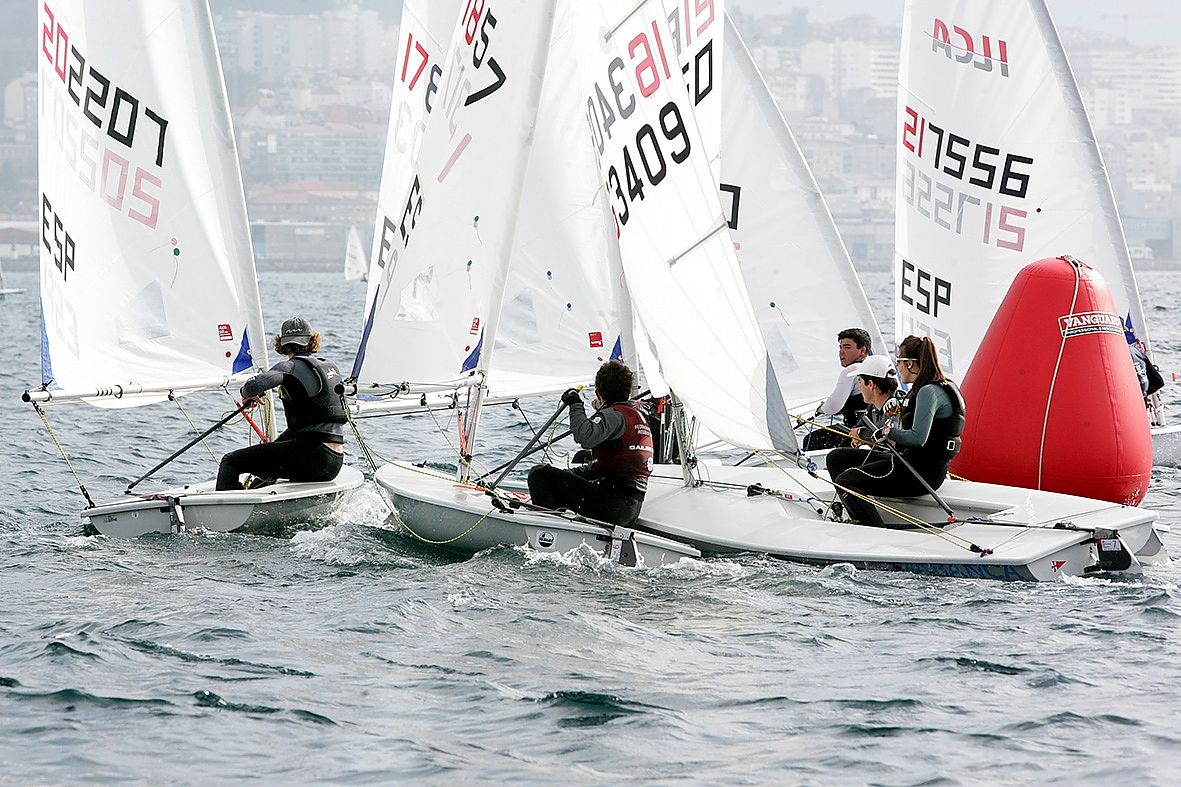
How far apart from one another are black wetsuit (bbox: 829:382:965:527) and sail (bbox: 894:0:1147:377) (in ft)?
10.7

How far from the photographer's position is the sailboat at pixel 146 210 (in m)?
8.34

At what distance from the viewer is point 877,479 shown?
22.0ft

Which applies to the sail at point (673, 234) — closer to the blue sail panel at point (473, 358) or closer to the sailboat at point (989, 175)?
the blue sail panel at point (473, 358)

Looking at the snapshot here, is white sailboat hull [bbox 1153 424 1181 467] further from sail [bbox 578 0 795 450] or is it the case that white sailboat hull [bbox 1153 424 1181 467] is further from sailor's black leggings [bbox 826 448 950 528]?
sail [bbox 578 0 795 450]

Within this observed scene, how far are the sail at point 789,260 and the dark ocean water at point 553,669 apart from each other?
2.68 m

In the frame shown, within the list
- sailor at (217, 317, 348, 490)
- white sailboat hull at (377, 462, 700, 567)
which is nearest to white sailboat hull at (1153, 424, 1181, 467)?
white sailboat hull at (377, 462, 700, 567)

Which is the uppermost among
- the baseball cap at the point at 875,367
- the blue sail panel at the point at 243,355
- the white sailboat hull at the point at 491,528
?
the baseball cap at the point at 875,367

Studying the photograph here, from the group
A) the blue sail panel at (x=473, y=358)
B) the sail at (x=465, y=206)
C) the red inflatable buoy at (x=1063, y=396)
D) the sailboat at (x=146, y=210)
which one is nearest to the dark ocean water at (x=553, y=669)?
the red inflatable buoy at (x=1063, y=396)

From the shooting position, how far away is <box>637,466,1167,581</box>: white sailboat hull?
238 inches

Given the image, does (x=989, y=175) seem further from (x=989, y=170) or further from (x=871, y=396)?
(x=871, y=396)

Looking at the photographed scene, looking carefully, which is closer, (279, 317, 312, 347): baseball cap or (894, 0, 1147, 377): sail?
(279, 317, 312, 347): baseball cap

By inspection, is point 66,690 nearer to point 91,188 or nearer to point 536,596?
point 536,596

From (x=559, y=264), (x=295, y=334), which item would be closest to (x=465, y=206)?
(x=559, y=264)

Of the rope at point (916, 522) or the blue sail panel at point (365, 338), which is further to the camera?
the blue sail panel at point (365, 338)
